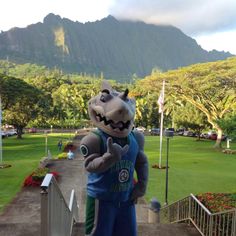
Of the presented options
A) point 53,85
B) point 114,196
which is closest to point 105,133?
point 114,196

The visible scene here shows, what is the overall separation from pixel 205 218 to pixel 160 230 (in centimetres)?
103

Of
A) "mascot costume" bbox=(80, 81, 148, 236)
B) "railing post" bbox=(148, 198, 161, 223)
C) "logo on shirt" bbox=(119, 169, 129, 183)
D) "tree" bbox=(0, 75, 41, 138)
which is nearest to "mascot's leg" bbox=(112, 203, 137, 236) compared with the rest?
"mascot costume" bbox=(80, 81, 148, 236)

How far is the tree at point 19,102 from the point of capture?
129 ft

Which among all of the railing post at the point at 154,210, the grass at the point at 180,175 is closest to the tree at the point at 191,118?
the grass at the point at 180,175

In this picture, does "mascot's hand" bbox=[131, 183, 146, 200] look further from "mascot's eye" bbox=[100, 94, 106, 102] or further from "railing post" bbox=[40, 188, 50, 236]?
"railing post" bbox=[40, 188, 50, 236]

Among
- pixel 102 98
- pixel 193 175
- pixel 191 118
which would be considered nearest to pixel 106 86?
pixel 102 98

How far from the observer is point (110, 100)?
5.01m

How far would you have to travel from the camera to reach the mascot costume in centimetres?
493

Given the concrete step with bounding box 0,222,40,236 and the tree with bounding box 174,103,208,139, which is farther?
the tree with bounding box 174,103,208,139

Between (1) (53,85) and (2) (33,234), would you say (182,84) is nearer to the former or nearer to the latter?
(2) (33,234)

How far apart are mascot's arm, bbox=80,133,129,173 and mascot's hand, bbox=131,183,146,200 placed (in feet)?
2.81

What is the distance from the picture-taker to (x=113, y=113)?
15.9 feet

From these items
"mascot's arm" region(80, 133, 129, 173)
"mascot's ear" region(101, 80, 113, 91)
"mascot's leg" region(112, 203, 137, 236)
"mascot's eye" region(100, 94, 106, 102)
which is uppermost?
"mascot's ear" region(101, 80, 113, 91)

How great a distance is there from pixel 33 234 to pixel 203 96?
3214 centimetres
